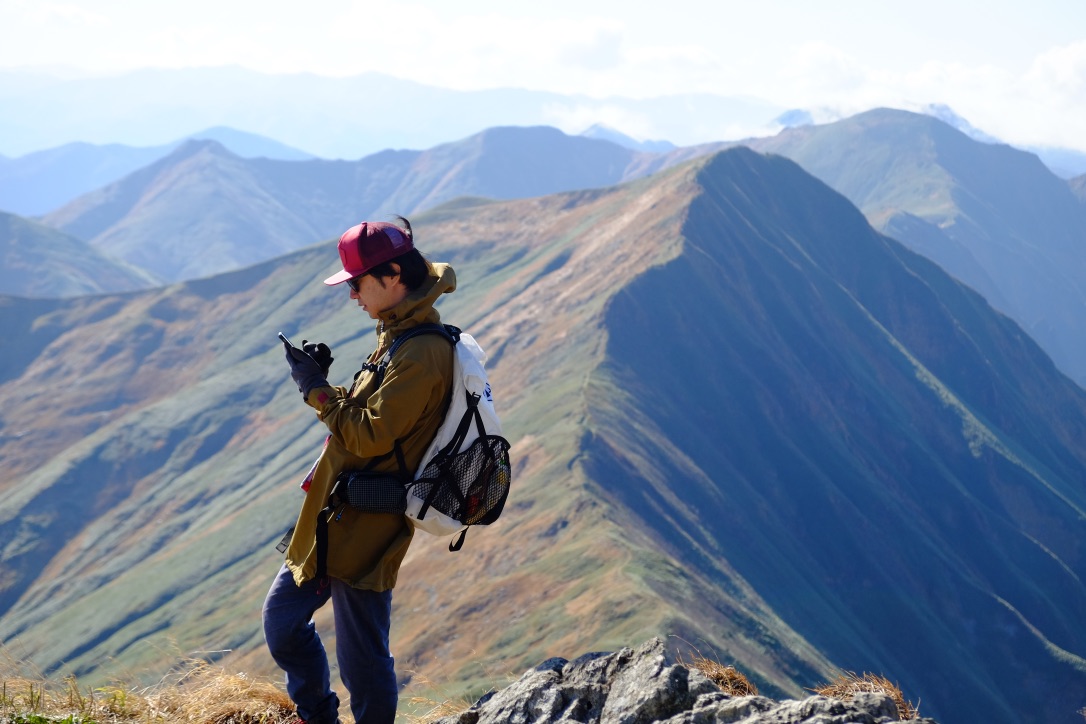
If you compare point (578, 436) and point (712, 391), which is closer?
point (578, 436)

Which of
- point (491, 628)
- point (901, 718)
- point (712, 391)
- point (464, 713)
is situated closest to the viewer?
point (901, 718)

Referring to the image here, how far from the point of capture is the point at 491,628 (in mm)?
57969

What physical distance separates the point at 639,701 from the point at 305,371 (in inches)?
115

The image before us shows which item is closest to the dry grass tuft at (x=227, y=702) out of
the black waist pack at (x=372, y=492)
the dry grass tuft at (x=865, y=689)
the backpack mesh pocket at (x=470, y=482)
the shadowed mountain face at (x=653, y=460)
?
the black waist pack at (x=372, y=492)

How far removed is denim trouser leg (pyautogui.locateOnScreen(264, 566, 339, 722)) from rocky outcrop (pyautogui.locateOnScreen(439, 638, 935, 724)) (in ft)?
3.14

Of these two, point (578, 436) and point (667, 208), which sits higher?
point (667, 208)

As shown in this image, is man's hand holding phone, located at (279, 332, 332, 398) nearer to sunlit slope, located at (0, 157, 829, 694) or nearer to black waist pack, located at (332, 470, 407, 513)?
black waist pack, located at (332, 470, 407, 513)

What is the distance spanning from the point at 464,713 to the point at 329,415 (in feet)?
8.24

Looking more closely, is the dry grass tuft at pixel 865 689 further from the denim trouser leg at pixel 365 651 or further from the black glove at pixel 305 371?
the black glove at pixel 305 371

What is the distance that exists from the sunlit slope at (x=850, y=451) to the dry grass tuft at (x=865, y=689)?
59.0 m

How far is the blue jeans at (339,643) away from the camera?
6555 millimetres

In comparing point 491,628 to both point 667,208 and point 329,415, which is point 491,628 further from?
point 667,208

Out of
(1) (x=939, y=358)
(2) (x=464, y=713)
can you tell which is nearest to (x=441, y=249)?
(1) (x=939, y=358)

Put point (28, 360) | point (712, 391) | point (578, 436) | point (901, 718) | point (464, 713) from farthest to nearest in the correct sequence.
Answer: point (28, 360)
point (712, 391)
point (578, 436)
point (464, 713)
point (901, 718)
